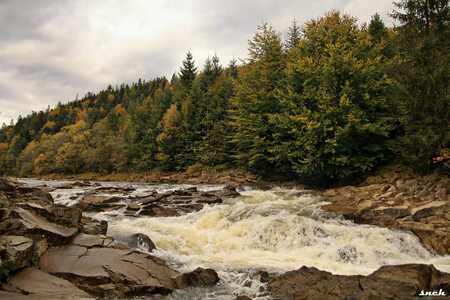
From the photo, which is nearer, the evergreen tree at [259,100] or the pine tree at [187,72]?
the evergreen tree at [259,100]

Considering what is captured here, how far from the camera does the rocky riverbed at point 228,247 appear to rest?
898 centimetres

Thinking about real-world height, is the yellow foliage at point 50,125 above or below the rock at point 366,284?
above

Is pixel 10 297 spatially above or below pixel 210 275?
above

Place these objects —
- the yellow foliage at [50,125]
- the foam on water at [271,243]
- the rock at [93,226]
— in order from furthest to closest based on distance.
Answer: the yellow foliage at [50,125] → the rock at [93,226] → the foam on water at [271,243]

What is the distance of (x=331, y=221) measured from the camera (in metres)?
16.8

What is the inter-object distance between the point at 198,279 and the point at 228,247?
12.4 ft

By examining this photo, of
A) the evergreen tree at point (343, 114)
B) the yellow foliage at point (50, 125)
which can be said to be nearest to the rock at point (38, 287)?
the evergreen tree at point (343, 114)

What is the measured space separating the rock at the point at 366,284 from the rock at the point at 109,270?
3144 mm

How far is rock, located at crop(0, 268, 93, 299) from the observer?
24.6 ft

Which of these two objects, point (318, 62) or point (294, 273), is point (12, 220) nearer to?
point (294, 273)

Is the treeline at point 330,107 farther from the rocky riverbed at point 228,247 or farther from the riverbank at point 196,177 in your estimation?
the rocky riverbed at point 228,247

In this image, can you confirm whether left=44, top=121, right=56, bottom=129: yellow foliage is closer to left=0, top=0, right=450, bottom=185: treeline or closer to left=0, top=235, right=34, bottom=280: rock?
left=0, top=0, right=450, bottom=185: treeline

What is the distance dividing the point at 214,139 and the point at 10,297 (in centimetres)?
3969

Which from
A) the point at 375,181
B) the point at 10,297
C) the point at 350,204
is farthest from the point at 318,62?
the point at 10,297
